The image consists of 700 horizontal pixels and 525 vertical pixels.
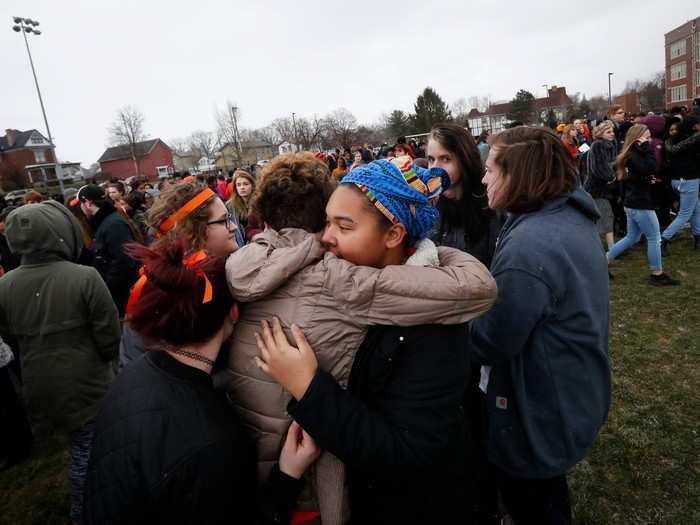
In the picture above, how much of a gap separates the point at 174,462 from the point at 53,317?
235 centimetres

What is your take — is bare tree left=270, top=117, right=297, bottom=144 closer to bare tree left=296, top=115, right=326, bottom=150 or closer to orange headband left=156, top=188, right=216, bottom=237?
→ bare tree left=296, top=115, right=326, bottom=150

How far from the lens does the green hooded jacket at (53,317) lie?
2.83m

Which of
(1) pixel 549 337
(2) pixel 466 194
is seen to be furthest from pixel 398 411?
(2) pixel 466 194

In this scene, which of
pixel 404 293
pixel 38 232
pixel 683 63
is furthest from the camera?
pixel 683 63

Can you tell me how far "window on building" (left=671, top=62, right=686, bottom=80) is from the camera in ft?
189

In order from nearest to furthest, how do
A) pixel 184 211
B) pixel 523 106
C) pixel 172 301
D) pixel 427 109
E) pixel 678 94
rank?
pixel 172 301 → pixel 184 211 → pixel 427 109 → pixel 678 94 → pixel 523 106

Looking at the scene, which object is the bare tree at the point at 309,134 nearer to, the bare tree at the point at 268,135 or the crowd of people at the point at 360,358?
the bare tree at the point at 268,135

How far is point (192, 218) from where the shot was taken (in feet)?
7.76

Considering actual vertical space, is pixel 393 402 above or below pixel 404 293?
below

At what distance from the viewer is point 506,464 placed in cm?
187

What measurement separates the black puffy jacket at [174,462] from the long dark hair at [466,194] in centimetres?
210

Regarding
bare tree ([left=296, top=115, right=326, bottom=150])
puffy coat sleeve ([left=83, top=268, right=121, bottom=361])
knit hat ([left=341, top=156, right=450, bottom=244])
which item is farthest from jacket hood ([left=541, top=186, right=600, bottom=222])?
bare tree ([left=296, top=115, right=326, bottom=150])

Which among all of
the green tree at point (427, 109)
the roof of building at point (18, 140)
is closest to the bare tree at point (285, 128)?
the green tree at point (427, 109)

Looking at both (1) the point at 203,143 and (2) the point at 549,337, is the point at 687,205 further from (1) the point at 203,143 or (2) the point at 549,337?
(1) the point at 203,143
